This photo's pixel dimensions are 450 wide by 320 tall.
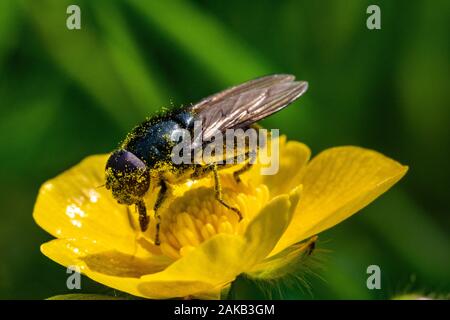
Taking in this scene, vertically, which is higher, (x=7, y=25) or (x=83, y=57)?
(x=7, y=25)

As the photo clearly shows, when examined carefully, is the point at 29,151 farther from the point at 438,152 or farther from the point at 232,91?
the point at 438,152

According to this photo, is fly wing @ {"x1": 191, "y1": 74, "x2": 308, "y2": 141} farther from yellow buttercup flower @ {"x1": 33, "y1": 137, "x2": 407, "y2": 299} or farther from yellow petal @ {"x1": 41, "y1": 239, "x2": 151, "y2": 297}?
yellow petal @ {"x1": 41, "y1": 239, "x2": 151, "y2": 297}

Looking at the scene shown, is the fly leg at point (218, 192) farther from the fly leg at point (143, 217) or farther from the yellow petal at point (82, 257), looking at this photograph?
the yellow petal at point (82, 257)

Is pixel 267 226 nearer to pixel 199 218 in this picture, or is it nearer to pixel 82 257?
pixel 199 218

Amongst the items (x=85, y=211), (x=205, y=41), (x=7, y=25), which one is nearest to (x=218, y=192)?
(x=85, y=211)

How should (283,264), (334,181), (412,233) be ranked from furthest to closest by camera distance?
1. (412,233)
2. (334,181)
3. (283,264)

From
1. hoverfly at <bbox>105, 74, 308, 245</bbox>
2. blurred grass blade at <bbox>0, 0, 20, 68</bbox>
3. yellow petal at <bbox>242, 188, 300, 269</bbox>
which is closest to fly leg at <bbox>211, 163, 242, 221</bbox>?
hoverfly at <bbox>105, 74, 308, 245</bbox>
